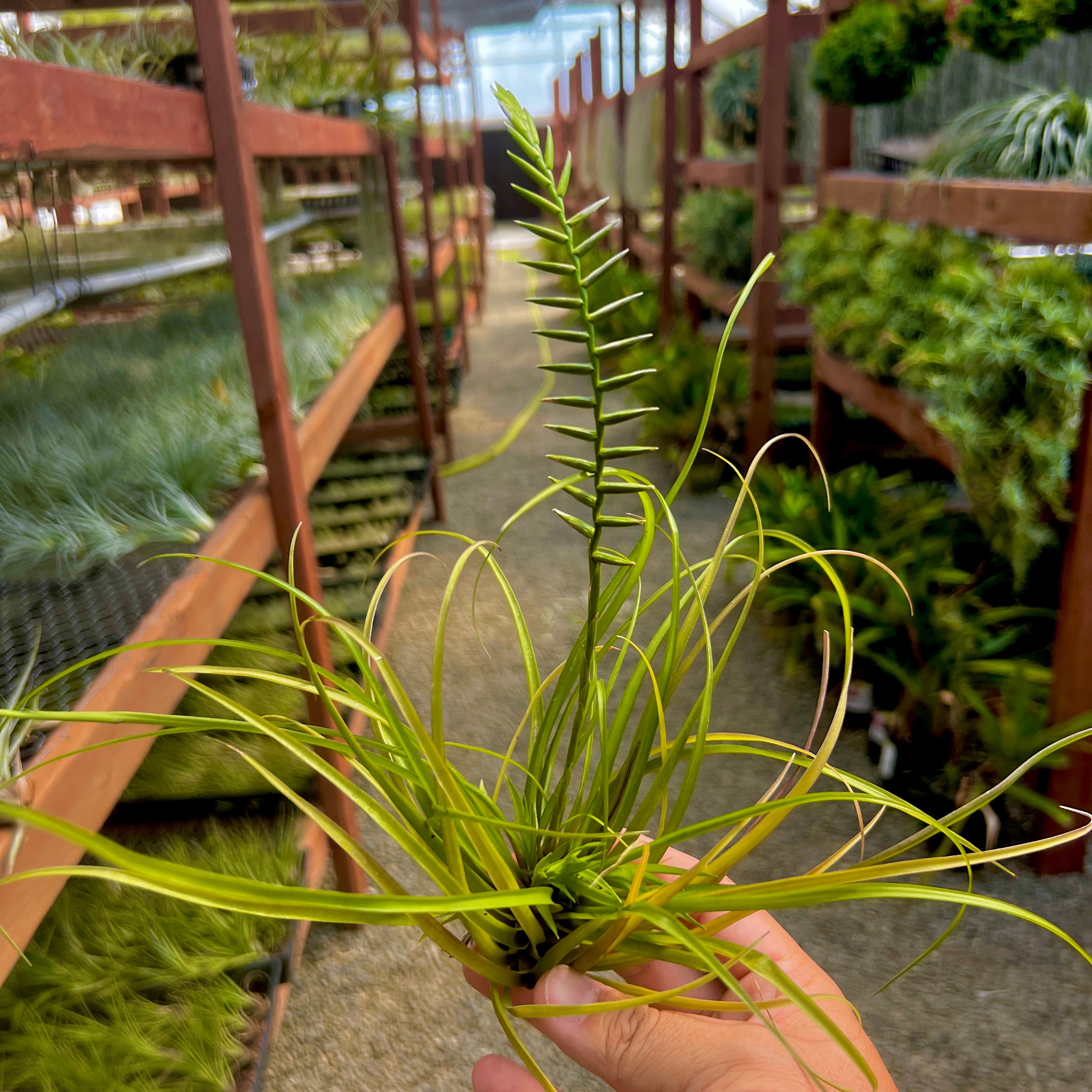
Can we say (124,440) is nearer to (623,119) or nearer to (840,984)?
(840,984)

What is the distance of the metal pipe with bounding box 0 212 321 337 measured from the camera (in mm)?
871

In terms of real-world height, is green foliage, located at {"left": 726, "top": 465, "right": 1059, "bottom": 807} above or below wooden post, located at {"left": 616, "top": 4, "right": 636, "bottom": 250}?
below

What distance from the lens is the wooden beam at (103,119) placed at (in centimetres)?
60

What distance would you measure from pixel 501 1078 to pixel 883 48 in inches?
70.6

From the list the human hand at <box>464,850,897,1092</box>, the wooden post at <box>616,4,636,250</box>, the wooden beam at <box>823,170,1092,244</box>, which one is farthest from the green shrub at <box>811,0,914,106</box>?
the wooden post at <box>616,4,636,250</box>

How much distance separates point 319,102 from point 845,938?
205cm

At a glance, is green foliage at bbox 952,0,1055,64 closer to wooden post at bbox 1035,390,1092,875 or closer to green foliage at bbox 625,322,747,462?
wooden post at bbox 1035,390,1092,875

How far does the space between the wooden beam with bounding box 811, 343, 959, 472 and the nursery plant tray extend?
1.07m

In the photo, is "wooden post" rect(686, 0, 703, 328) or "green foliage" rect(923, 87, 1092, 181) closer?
"green foliage" rect(923, 87, 1092, 181)

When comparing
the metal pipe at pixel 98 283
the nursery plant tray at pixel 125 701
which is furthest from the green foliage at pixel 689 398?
the nursery plant tray at pixel 125 701

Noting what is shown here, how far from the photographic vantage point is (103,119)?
715mm

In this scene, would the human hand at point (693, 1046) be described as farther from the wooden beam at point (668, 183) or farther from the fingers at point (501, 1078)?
the wooden beam at point (668, 183)

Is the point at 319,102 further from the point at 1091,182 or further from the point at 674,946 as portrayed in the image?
the point at 674,946

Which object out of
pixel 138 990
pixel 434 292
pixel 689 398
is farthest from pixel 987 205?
pixel 434 292
